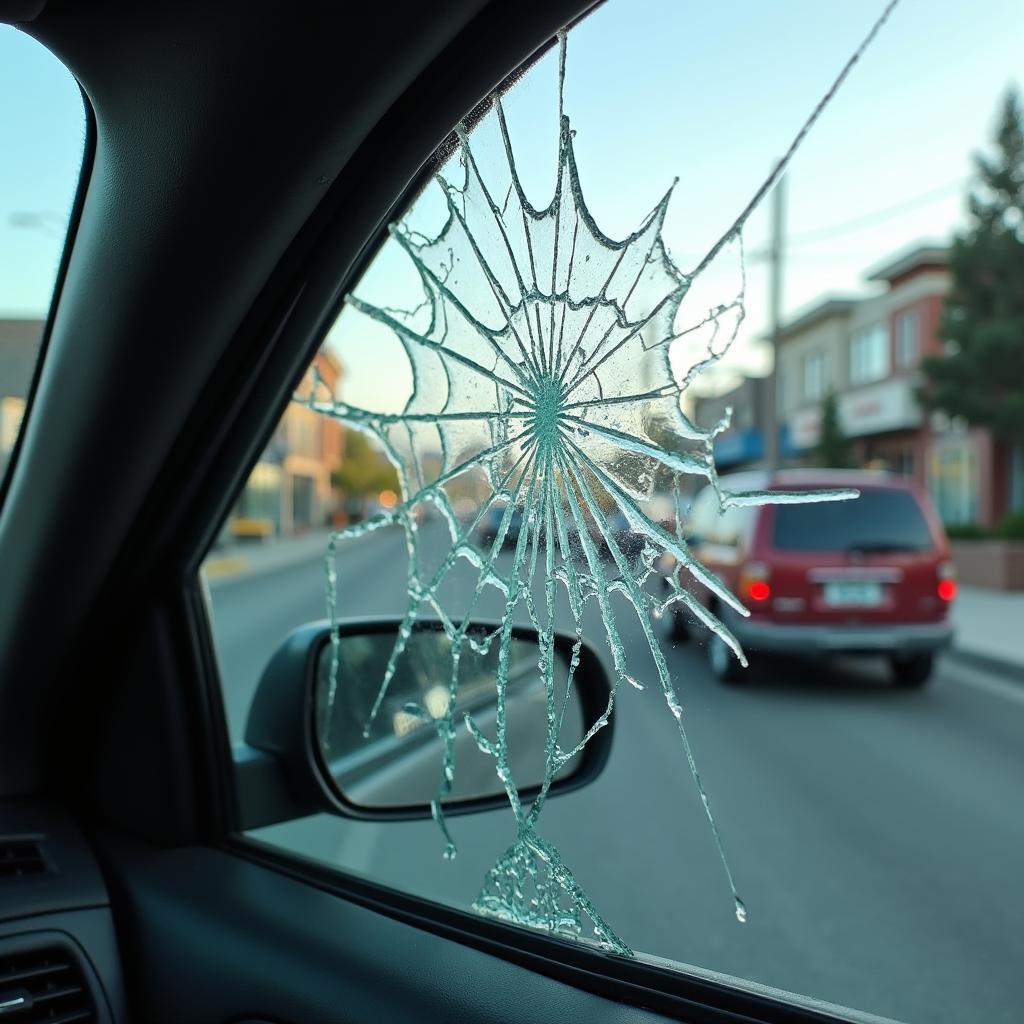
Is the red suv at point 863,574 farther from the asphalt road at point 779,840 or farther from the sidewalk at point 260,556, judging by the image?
the sidewalk at point 260,556

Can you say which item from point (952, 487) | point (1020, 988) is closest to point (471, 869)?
point (1020, 988)

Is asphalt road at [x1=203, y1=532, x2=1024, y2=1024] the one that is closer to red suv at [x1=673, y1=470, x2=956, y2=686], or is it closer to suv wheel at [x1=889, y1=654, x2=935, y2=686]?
red suv at [x1=673, y1=470, x2=956, y2=686]

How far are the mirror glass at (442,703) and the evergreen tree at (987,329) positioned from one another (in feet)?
18.5

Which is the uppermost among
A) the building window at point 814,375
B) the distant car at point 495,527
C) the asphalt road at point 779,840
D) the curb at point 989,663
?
the building window at point 814,375

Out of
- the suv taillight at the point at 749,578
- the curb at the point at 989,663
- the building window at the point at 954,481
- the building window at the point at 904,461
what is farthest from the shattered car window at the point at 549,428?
the building window at the point at 904,461

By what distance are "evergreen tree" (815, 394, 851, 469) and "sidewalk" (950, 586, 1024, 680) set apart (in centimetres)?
1047

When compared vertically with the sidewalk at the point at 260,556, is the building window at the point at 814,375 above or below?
above

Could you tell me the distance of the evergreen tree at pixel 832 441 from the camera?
26.1 metres

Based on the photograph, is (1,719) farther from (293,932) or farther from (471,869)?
(471,869)

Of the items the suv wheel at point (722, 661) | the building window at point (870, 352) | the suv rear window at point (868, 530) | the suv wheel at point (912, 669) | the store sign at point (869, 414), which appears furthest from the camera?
the store sign at point (869, 414)

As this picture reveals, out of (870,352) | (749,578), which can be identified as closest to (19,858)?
(749,578)

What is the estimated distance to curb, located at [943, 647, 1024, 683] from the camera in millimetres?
8367

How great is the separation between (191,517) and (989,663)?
8751 millimetres

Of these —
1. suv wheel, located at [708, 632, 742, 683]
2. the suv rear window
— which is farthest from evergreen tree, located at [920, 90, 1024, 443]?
suv wheel, located at [708, 632, 742, 683]
